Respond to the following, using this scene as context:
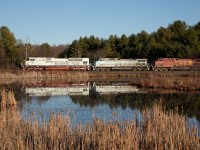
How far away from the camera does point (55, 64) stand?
286ft

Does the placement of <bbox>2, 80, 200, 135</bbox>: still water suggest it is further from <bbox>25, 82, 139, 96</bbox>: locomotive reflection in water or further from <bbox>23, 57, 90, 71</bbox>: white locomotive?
<bbox>23, 57, 90, 71</bbox>: white locomotive

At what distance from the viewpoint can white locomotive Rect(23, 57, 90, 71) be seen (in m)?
85.6

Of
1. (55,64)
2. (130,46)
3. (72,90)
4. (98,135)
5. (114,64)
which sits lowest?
(72,90)

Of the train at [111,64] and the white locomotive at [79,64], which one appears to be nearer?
the train at [111,64]

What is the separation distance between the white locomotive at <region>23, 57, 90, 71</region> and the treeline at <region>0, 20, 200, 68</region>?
14.1ft

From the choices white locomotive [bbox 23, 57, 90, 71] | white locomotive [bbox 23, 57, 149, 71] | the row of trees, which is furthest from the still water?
the row of trees

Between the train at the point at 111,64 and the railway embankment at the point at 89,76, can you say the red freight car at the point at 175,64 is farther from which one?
the railway embankment at the point at 89,76

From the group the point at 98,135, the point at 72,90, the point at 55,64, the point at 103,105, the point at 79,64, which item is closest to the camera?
the point at 98,135

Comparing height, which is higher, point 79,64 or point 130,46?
point 130,46

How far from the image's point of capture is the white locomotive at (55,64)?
281ft

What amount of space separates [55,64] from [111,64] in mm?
13447

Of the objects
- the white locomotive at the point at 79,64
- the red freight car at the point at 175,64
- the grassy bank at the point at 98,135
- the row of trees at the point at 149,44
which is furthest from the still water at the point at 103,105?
the row of trees at the point at 149,44

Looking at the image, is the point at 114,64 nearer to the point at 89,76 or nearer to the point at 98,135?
the point at 89,76

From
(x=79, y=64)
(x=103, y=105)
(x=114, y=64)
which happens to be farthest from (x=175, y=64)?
(x=103, y=105)
